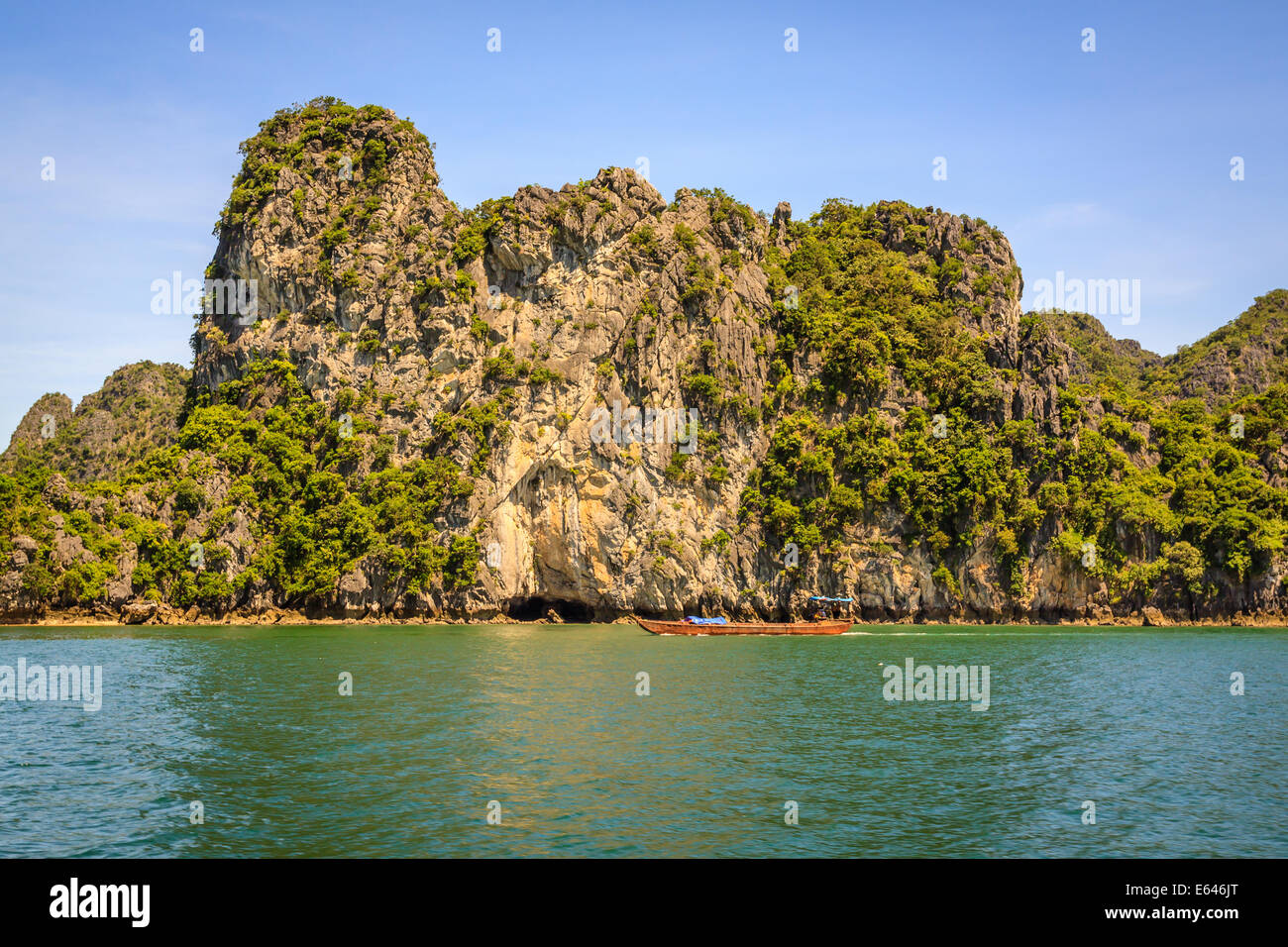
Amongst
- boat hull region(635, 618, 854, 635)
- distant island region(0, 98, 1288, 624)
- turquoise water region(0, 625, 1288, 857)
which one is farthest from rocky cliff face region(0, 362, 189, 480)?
turquoise water region(0, 625, 1288, 857)

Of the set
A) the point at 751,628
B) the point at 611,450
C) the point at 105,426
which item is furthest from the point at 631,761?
the point at 105,426

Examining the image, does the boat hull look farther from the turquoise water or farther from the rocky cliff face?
the rocky cliff face

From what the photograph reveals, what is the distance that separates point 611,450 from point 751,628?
1721 centimetres

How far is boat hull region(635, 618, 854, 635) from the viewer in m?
56.4

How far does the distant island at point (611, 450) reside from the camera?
63.7 metres

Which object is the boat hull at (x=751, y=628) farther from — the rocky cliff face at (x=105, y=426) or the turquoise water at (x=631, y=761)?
the rocky cliff face at (x=105, y=426)

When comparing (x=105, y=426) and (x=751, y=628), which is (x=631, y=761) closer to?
(x=751, y=628)

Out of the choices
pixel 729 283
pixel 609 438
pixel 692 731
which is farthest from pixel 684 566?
pixel 692 731

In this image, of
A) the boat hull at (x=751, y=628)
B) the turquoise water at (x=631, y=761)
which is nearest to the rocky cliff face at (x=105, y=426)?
the boat hull at (x=751, y=628)

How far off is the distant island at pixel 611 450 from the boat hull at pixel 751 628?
23.6 ft

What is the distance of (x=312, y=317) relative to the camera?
74.4 meters
